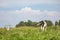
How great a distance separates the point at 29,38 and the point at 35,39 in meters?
0.28

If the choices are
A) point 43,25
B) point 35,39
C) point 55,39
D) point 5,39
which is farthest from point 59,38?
point 43,25

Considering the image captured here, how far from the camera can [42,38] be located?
8.84 metres

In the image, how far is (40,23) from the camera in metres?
15.3

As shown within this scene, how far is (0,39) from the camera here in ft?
29.3

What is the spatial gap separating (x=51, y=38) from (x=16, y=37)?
1.46 metres

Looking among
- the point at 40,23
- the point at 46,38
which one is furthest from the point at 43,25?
the point at 46,38

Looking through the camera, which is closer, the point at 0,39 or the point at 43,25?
the point at 0,39

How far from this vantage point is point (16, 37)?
894 cm

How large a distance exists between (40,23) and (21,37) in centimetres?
656

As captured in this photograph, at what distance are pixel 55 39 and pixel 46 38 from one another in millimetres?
457

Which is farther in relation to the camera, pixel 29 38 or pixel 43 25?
pixel 43 25

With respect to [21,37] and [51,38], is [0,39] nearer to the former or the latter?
[21,37]

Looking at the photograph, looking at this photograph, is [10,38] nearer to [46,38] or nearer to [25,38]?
[25,38]

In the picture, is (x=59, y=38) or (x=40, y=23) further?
(x=40, y=23)
